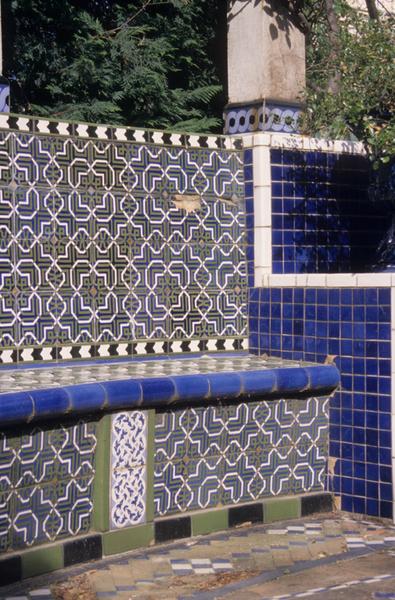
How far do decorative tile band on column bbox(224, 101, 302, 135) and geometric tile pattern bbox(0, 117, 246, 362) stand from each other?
330 millimetres

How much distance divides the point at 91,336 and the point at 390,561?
222 cm

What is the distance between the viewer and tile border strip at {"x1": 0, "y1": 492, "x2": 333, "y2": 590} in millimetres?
5918

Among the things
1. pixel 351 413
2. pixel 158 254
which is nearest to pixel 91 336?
pixel 158 254

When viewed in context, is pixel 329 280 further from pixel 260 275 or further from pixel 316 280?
pixel 260 275

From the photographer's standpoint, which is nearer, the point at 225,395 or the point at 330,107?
the point at 225,395

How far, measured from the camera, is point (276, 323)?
7832 mm

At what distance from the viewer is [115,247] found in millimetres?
7293

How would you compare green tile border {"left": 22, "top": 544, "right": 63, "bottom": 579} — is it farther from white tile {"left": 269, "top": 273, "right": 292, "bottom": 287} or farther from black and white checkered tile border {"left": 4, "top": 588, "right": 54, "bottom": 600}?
white tile {"left": 269, "top": 273, "right": 292, "bottom": 287}

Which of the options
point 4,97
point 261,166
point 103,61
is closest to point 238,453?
point 261,166

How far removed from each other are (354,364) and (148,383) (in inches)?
61.0

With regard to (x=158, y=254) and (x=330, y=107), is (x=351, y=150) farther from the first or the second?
(x=158, y=254)

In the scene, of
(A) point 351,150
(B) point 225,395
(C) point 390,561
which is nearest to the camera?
(C) point 390,561

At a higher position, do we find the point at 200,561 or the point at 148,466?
the point at 148,466

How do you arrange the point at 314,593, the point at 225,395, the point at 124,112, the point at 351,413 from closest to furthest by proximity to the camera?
the point at 314,593 → the point at 225,395 → the point at 351,413 → the point at 124,112
